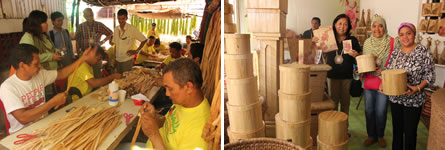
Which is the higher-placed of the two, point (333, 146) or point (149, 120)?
point (149, 120)

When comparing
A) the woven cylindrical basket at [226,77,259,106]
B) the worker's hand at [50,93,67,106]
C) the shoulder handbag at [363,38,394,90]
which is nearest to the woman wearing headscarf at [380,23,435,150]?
the shoulder handbag at [363,38,394,90]

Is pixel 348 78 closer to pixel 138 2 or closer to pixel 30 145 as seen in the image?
pixel 138 2

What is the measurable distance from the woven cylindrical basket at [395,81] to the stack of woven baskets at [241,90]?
51.6 inches

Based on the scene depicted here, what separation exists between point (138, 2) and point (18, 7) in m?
0.27

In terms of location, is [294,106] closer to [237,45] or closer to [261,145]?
[261,145]

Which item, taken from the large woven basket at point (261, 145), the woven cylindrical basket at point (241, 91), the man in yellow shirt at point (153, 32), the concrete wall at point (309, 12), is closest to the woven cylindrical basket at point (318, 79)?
the concrete wall at point (309, 12)

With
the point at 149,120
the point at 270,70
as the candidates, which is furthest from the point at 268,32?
the point at 149,120

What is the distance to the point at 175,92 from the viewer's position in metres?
0.80

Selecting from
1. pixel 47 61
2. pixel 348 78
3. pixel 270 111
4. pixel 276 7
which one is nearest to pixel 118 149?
pixel 47 61

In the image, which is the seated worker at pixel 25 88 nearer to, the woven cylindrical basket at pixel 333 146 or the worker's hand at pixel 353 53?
the woven cylindrical basket at pixel 333 146

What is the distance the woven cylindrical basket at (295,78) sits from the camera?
201 cm

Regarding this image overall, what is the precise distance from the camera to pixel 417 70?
2.73m

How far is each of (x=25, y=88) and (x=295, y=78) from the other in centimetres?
164

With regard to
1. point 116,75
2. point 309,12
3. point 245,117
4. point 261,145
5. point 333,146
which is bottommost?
point 333,146
